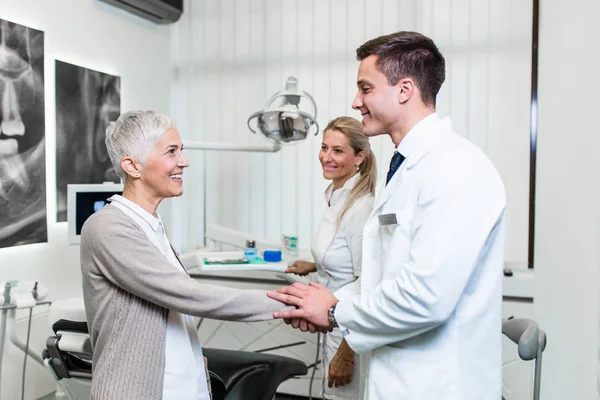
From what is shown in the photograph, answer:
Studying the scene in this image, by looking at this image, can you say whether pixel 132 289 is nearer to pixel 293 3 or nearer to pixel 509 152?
pixel 509 152

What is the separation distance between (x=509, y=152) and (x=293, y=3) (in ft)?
5.42

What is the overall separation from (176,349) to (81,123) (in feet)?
7.08

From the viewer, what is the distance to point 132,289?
1.27 m

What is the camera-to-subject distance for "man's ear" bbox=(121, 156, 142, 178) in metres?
1.39

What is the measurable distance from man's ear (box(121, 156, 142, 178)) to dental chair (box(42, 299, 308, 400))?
0.55m

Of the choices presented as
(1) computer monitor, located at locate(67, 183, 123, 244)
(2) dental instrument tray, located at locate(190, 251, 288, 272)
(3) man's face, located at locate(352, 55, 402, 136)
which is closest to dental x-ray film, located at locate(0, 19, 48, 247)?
(1) computer monitor, located at locate(67, 183, 123, 244)

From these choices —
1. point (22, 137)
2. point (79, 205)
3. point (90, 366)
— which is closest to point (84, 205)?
point (79, 205)

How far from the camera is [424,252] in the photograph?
1100mm

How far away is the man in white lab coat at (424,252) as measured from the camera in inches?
43.4

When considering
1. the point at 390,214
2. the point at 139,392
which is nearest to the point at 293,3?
the point at 390,214

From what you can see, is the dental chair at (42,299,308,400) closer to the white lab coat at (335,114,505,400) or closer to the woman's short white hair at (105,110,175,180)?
the woman's short white hair at (105,110,175,180)

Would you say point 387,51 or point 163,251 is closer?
point 387,51

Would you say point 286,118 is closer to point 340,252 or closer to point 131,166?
point 340,252

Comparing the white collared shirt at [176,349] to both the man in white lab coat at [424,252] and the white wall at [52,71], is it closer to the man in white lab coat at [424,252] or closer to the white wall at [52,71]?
the man in white lab coat at [424,252]
